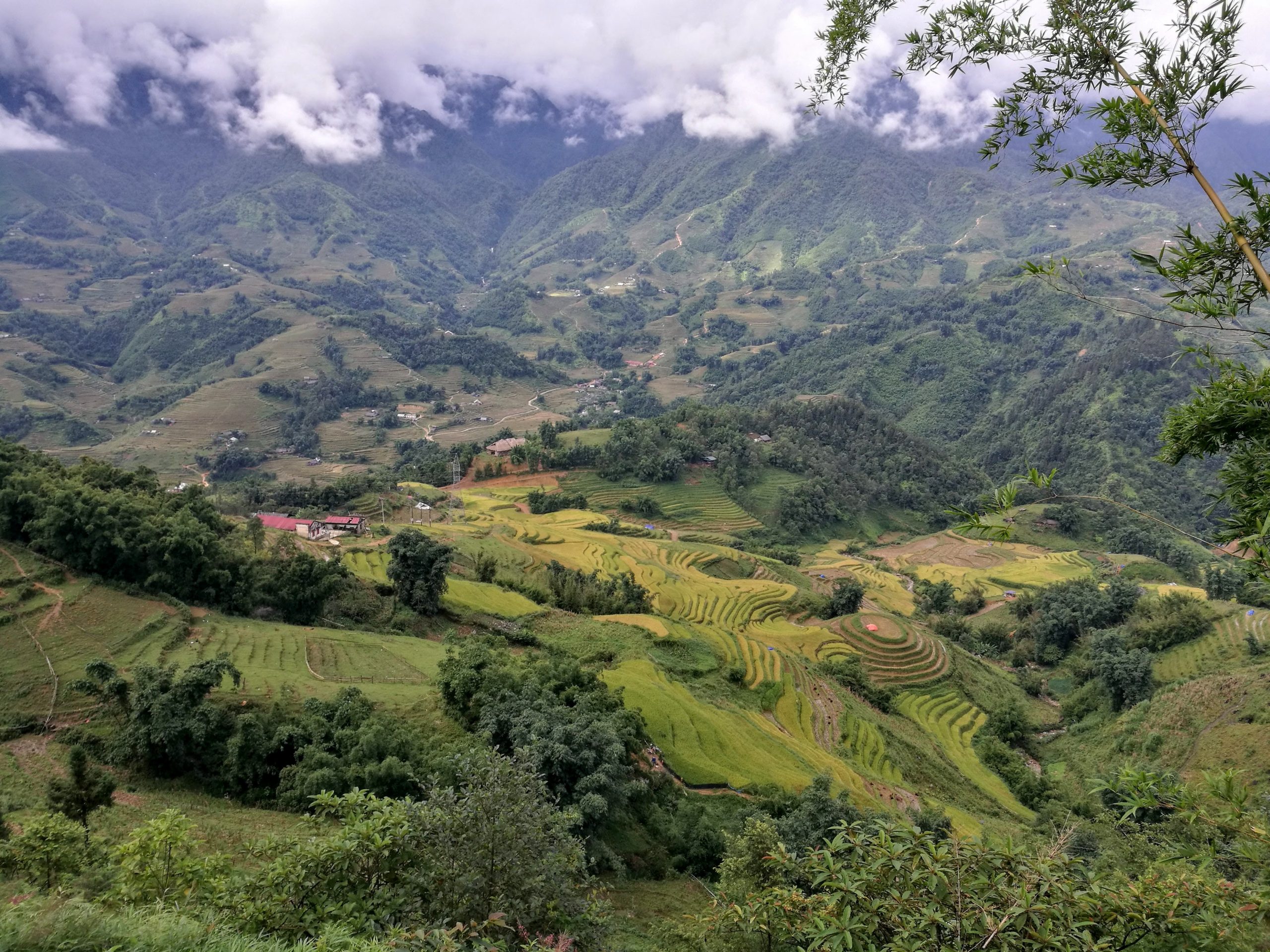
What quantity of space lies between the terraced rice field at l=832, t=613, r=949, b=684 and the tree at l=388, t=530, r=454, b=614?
24.2 meters

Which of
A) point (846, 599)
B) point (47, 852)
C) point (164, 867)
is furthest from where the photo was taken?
point (846, 599)

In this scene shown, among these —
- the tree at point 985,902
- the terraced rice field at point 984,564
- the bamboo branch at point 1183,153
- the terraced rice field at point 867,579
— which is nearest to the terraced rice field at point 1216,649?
the terraced rice field at point 867,579

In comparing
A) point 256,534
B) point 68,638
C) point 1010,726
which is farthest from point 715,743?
point 1010,726

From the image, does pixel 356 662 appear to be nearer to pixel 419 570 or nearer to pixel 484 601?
pixel 419 570

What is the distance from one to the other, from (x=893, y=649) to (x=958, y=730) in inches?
235

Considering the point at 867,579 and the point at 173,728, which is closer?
the point at 173,728

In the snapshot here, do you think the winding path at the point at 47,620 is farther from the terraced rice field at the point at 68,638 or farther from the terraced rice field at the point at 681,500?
the terraced rice field at the point at 681,500

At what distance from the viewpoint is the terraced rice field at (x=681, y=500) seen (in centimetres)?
7100

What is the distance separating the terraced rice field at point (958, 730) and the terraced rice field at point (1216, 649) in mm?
10952

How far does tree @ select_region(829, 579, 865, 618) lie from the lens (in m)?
42.7

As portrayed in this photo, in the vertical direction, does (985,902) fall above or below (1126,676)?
below

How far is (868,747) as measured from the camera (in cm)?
2647

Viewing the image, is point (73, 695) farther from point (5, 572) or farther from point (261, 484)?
point (261, 484)

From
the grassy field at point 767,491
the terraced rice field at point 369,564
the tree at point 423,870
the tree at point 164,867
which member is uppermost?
the grassy field at point 767,491
